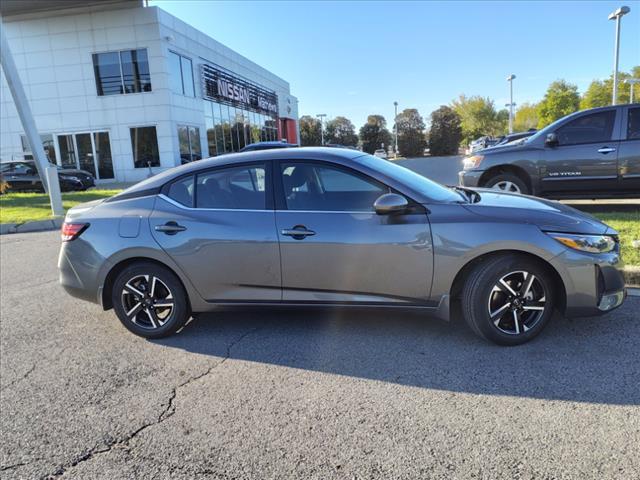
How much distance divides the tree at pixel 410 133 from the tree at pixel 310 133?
42.3ft

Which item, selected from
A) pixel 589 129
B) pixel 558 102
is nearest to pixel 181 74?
pixel 589 129

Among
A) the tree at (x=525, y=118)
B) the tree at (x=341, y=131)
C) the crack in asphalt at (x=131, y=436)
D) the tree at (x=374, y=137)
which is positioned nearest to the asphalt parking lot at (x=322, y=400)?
the crack in asphalt at (x=131, y=436)

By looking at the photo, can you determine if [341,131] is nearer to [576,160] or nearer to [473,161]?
[473,161]

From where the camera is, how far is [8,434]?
2912 mm

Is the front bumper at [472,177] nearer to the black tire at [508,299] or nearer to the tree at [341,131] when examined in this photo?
the black tire at [508,299]

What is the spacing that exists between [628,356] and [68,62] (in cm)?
2841

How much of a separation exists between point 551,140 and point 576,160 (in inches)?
20.3

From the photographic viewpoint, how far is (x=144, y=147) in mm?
25203

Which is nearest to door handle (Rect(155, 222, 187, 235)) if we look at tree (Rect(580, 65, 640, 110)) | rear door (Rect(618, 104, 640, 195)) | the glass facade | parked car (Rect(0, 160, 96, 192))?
rear door (Rect(618, 104, 640, 195))

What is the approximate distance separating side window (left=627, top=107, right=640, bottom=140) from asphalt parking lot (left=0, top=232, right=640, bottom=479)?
4.27 meters

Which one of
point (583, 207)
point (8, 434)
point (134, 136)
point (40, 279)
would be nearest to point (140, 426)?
point (8, 434)

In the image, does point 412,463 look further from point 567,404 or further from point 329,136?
point 329,136

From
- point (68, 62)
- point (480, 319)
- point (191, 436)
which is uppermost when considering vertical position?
point (68, 62)

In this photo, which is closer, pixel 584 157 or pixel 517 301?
pixel 517 301
